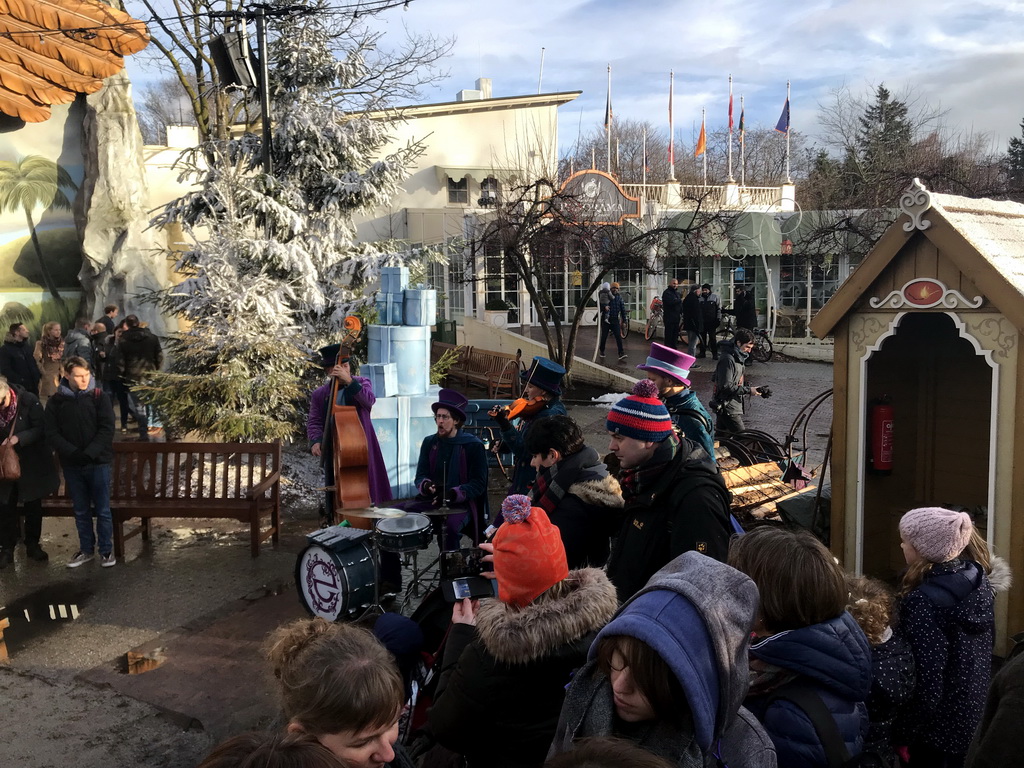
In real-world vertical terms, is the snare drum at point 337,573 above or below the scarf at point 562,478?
below

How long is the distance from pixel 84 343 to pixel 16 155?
5.63 m

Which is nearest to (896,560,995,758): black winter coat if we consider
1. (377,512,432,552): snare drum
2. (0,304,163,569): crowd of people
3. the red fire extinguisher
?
(377,512,432,552): snare drum

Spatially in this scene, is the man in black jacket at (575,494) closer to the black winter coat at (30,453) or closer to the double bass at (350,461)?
the double bass at (350,461)

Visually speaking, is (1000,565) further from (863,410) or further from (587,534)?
(863,410)

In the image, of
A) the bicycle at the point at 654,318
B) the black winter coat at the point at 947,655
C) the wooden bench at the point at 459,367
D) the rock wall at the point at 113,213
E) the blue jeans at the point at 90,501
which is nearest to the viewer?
the black winter coat at the point at 947,655

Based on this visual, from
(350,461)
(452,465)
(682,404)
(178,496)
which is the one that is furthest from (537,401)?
(178,496)

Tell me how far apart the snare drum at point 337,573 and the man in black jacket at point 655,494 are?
83.4 inches

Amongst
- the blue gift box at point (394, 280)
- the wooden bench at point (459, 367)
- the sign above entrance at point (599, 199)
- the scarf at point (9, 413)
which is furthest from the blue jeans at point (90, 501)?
the sign above entrance at point (599, 199)

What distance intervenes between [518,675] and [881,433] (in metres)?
4.40

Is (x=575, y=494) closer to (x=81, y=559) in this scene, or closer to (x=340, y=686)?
(x=340, y=686)

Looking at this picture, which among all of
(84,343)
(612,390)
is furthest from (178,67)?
(612,390)

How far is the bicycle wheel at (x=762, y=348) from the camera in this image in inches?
753

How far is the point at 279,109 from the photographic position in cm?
1201

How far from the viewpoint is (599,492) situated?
149 inches
